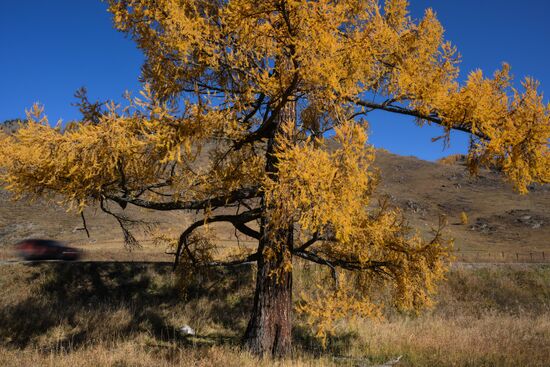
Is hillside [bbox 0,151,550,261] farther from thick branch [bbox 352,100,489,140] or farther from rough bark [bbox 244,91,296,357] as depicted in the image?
thick branch [bbox 352,100,489,140]

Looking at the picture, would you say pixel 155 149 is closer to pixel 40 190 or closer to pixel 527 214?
pixel 40 190

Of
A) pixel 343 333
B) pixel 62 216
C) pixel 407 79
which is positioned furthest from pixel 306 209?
pixel 62 216

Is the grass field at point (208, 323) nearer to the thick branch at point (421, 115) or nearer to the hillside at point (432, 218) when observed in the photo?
the hillside at point (432, 218)

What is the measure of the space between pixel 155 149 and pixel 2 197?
140 ft

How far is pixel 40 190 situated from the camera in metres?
6.14

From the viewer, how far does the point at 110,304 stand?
41.2 feet

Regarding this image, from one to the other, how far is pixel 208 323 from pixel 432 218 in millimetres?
46250

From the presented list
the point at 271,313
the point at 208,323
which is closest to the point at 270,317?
the point at 271,313

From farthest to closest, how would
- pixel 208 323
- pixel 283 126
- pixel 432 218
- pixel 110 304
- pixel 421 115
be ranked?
pixel 432 218 < pixel 110 304 < pixel 208 323 < pixel 421 115 < pixel 283 126

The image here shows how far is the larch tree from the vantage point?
198 inches

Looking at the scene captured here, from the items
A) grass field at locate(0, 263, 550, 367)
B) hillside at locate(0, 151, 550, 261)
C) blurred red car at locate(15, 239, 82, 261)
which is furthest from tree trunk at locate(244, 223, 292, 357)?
blurred red car at locate(15, 239, 82, 261)

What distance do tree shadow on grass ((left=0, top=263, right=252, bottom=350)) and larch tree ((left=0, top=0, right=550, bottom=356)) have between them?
3.30 meters

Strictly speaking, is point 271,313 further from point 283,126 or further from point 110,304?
point 110,304

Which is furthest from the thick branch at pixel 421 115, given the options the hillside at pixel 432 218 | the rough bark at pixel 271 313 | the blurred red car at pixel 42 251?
the blurred red car at pixel 42 251
